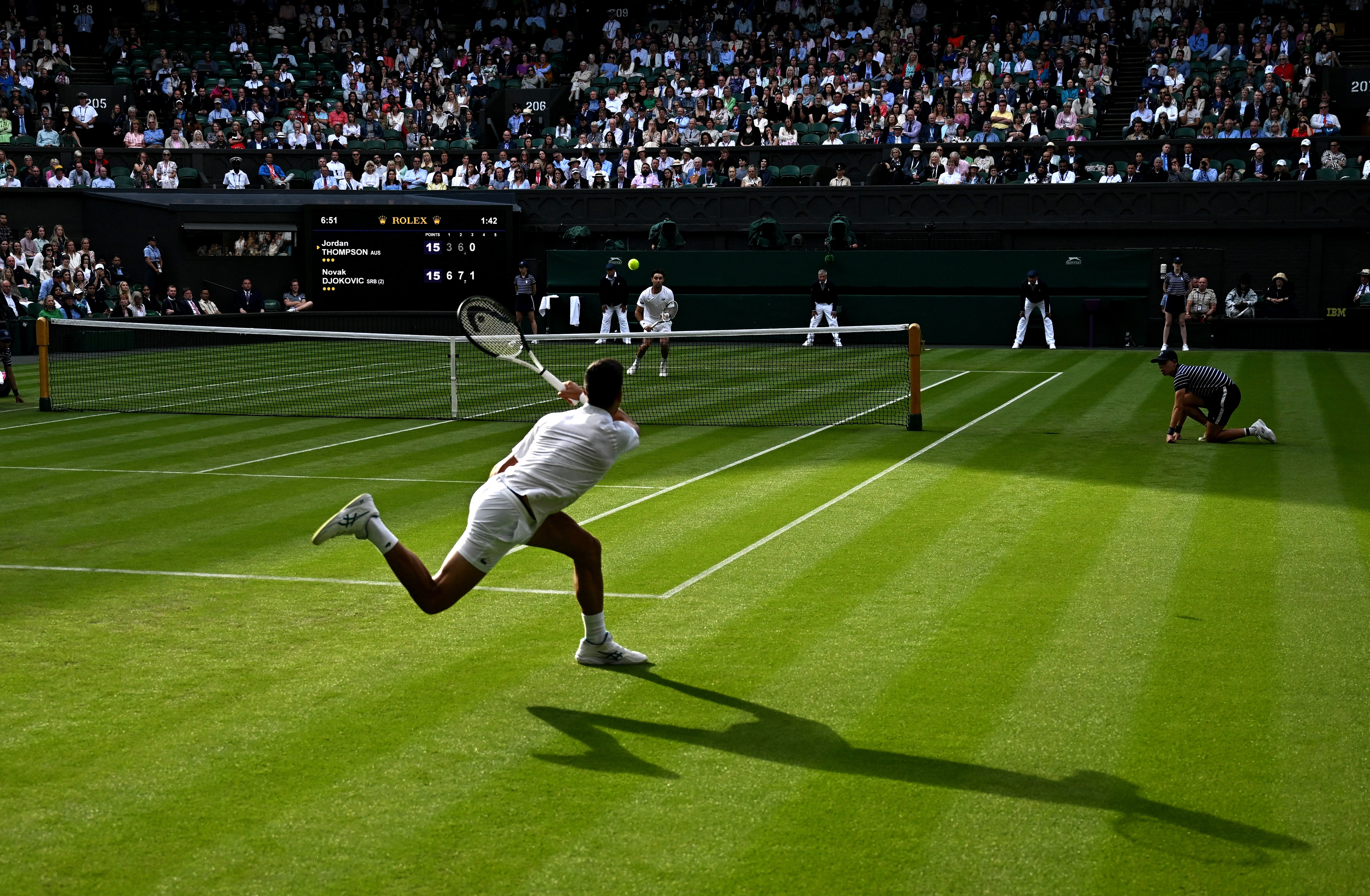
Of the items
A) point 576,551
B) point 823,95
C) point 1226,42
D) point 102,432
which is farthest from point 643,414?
point 1226,42

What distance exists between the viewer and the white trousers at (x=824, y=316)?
113 feet

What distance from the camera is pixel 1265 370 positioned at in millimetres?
27656

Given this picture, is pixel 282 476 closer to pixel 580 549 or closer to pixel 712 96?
pixel 580 549

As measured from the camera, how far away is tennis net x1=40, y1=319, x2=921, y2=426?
2123cm

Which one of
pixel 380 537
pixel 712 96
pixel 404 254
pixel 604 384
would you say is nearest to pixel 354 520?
pixel 380 537

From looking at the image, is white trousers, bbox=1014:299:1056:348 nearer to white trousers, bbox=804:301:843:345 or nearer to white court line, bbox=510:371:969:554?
white trousers, bbox=804:301:843:345

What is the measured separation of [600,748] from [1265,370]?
24729mm

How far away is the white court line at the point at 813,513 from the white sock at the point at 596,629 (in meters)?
1.76

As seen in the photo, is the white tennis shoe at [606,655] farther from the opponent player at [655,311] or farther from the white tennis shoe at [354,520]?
the opponent player at [655,311]

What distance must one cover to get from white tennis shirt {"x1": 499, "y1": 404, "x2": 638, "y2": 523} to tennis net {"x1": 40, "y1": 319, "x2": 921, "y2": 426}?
10475 millimetres

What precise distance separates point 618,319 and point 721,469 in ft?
65.9

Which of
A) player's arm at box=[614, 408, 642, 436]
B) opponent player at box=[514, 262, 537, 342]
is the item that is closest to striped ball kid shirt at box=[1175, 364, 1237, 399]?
player's arm at box=[614, 408, 642, 436]

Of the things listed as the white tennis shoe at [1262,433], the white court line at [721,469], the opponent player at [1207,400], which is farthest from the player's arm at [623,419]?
the white tennis shoe at [1262,433]

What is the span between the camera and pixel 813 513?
1268 cm
